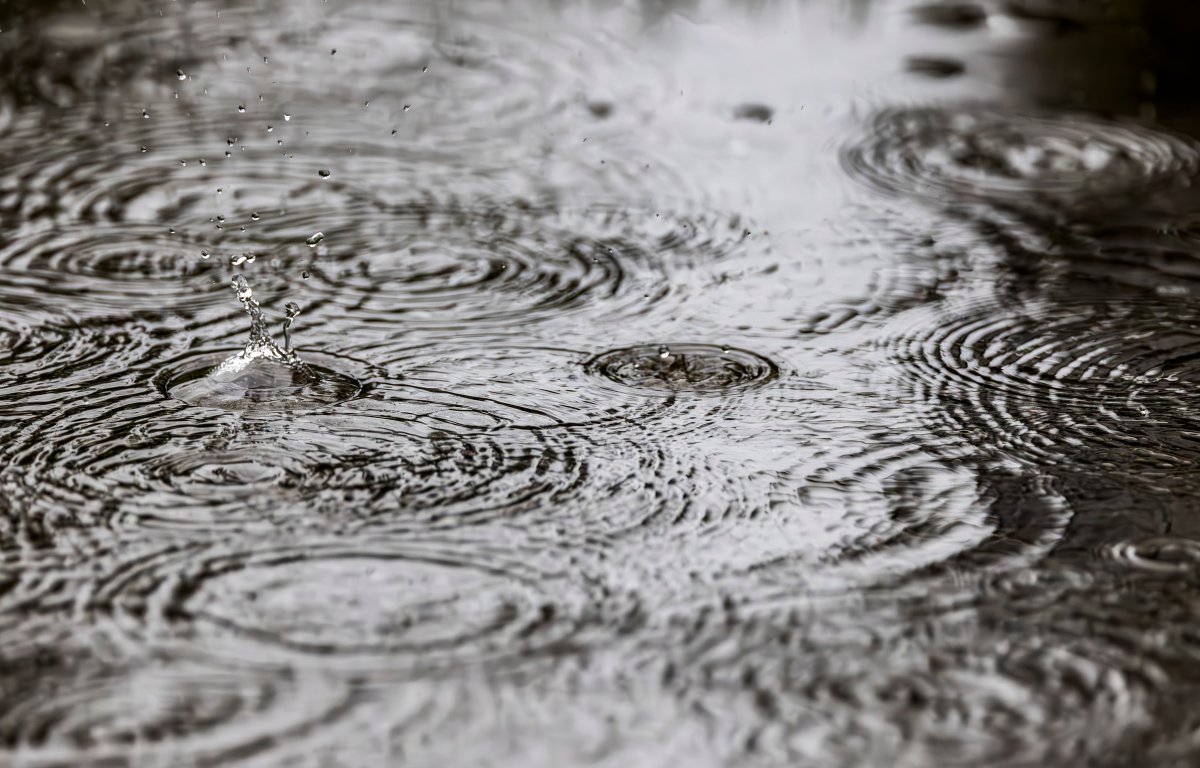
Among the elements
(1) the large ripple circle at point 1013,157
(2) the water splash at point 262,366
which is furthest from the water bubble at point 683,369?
(1) the large ripple circle at point 1013,157

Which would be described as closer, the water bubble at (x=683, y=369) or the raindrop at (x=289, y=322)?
the water bubble at (x=683, y=369)

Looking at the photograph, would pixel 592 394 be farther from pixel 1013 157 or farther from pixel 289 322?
pixel 1013 157

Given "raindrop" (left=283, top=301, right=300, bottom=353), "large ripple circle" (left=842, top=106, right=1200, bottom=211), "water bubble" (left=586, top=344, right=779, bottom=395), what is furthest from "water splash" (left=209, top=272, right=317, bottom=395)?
"large ripple circle" (left=842, top=106, right=1200, bottom=211)

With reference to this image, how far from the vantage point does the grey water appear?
1.50 meters

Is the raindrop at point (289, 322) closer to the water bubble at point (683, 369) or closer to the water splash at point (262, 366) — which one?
the water splash at point (262, 366)

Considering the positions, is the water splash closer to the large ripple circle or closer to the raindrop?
the raindrop

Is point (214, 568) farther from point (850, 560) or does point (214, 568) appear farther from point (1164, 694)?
point (1164, 694)

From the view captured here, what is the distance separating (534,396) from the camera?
227 centimetres

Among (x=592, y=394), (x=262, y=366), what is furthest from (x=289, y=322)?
(x=592, y=394)

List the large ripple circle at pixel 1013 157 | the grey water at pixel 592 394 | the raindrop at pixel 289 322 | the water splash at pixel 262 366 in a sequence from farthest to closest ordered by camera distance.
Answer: the large ripple circle at pixel 1013 157 < the raindrop at pixel 289 322 < the water splash at pixel 262 366 < the grey water at pixel 592 394

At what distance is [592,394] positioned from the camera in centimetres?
228

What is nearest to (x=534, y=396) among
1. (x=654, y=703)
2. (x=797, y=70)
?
(x=654, y=703)

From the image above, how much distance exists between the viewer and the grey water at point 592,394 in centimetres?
150

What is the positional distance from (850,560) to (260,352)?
1.05 meters
